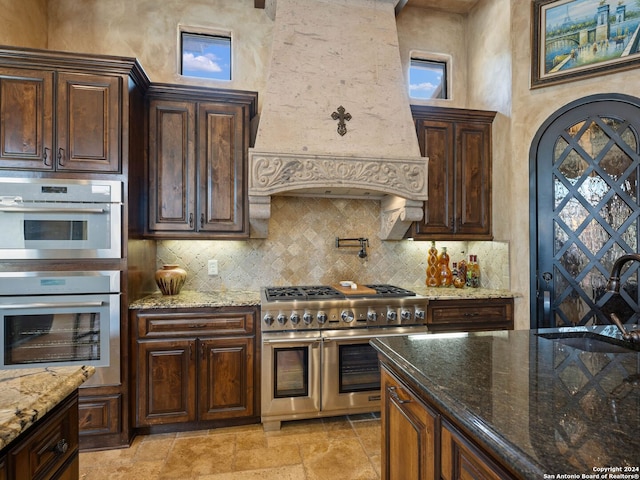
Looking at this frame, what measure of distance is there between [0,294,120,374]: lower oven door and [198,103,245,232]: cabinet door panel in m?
0.95

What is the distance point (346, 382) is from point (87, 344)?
6.20ft

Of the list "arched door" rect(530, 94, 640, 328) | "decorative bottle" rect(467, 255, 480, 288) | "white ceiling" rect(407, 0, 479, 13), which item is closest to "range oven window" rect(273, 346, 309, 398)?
A: "decorative bottle" rect(467, 255, 480, 288)

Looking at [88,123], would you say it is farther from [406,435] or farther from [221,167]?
[406,435]

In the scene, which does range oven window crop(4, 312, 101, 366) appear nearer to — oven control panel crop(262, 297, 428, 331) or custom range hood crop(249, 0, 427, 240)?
oven control panel crop(262, 297, 428, 331)

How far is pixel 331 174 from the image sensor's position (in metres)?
2.91

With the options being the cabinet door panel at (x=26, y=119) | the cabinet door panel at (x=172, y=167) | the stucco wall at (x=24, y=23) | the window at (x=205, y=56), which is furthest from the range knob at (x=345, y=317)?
the stucco wall at (x=24, y=23)

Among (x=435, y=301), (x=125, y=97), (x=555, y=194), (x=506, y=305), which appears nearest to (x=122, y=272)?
(x=125, y=97)

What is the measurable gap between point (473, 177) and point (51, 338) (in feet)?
12.2

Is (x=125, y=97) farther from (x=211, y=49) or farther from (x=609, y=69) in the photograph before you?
(x=609, y=69)

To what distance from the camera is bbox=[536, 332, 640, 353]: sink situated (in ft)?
4.55

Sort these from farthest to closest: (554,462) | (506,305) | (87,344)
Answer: (506,305) → (87,344) → (554,462)

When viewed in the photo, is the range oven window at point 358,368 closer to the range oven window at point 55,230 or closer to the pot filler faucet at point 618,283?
the pot filler faucet at point 618,283

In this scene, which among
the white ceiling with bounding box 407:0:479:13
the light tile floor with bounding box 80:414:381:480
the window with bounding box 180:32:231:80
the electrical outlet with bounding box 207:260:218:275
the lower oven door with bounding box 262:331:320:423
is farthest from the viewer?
the white ceiling with bounding box 407:0:479:13

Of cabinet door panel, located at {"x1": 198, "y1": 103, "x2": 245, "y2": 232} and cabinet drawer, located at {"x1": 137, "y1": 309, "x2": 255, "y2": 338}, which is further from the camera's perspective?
cabinet door panel, located at {"x1": 198, "y1": 103, "x2": 245, "y2": 232}
